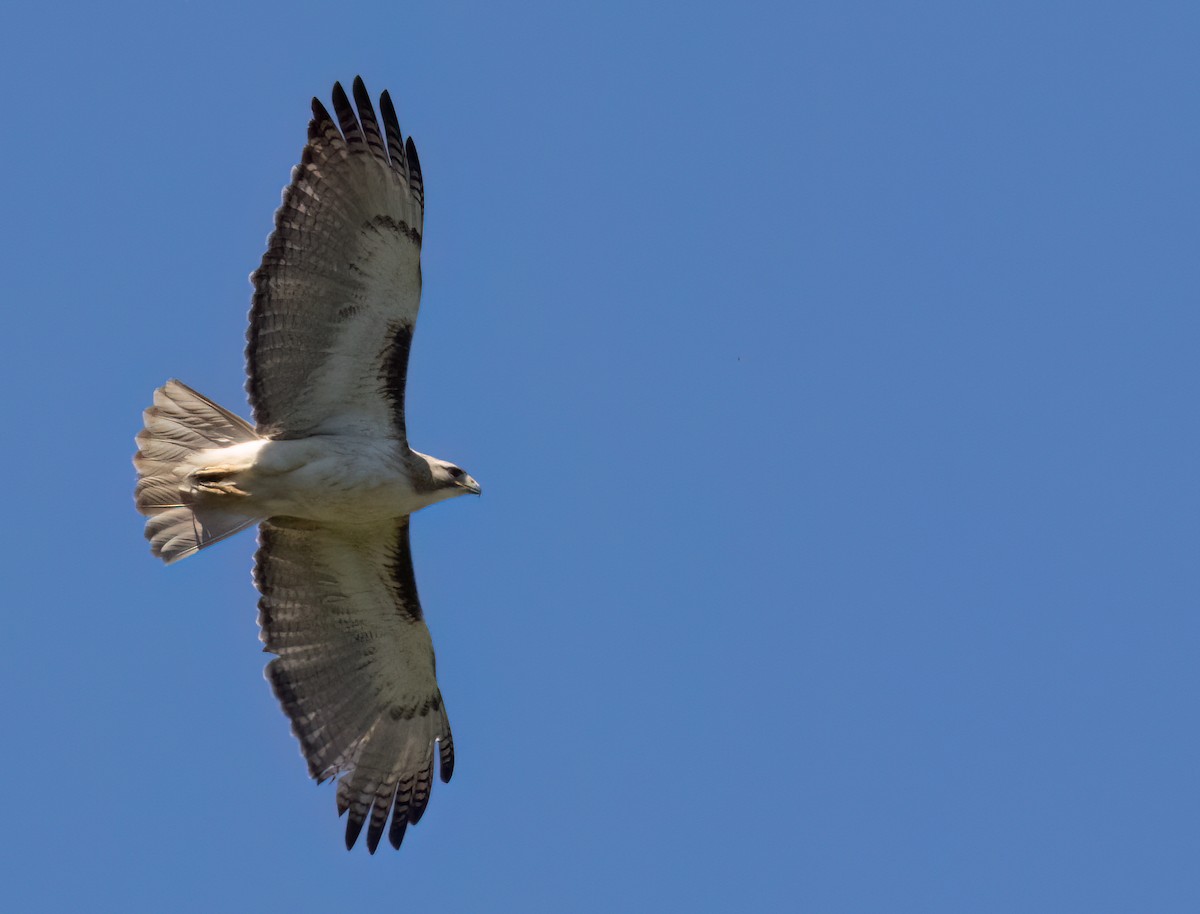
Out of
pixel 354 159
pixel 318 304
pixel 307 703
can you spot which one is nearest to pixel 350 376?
pixel 318 304

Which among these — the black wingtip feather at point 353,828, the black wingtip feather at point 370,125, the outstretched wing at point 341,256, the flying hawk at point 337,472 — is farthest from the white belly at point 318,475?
the black wingtip feather at point 353,828

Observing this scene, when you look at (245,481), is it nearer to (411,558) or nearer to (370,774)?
(411,558)

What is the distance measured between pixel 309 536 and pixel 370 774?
69.1 inches

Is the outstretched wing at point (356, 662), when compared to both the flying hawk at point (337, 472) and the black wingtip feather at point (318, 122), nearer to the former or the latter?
the flying hawk at point (337, 472)

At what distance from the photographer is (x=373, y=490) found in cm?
1159

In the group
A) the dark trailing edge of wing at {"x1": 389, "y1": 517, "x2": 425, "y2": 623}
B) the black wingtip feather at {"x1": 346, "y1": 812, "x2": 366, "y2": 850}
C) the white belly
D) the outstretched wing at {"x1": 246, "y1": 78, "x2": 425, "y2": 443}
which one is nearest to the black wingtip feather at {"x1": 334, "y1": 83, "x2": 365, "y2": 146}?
the outstretched wing at {"x1": 246, "y1": 78, "x2": 425, "y2": 443}

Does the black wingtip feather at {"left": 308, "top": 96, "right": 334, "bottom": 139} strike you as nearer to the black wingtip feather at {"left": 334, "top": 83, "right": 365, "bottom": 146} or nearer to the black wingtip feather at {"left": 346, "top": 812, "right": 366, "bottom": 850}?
the black wingtip feather at {"left": 334, "top": 83, "right": 365, "bottom": 146}

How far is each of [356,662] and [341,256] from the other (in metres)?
2.97

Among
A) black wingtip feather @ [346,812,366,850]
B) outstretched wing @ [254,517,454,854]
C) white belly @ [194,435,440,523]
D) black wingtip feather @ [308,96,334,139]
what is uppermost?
black wingtip feather @ [308,96,334,139]

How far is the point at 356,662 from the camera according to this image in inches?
494

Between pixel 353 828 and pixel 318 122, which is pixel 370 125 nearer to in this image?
pixel 318 122

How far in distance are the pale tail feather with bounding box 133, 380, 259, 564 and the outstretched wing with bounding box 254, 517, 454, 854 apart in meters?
0.56

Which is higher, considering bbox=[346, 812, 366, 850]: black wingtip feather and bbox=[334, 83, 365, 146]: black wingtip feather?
bbox=[334, 83, 365, 146]: black wingtip feather

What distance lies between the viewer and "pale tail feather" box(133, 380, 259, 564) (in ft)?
38.5
